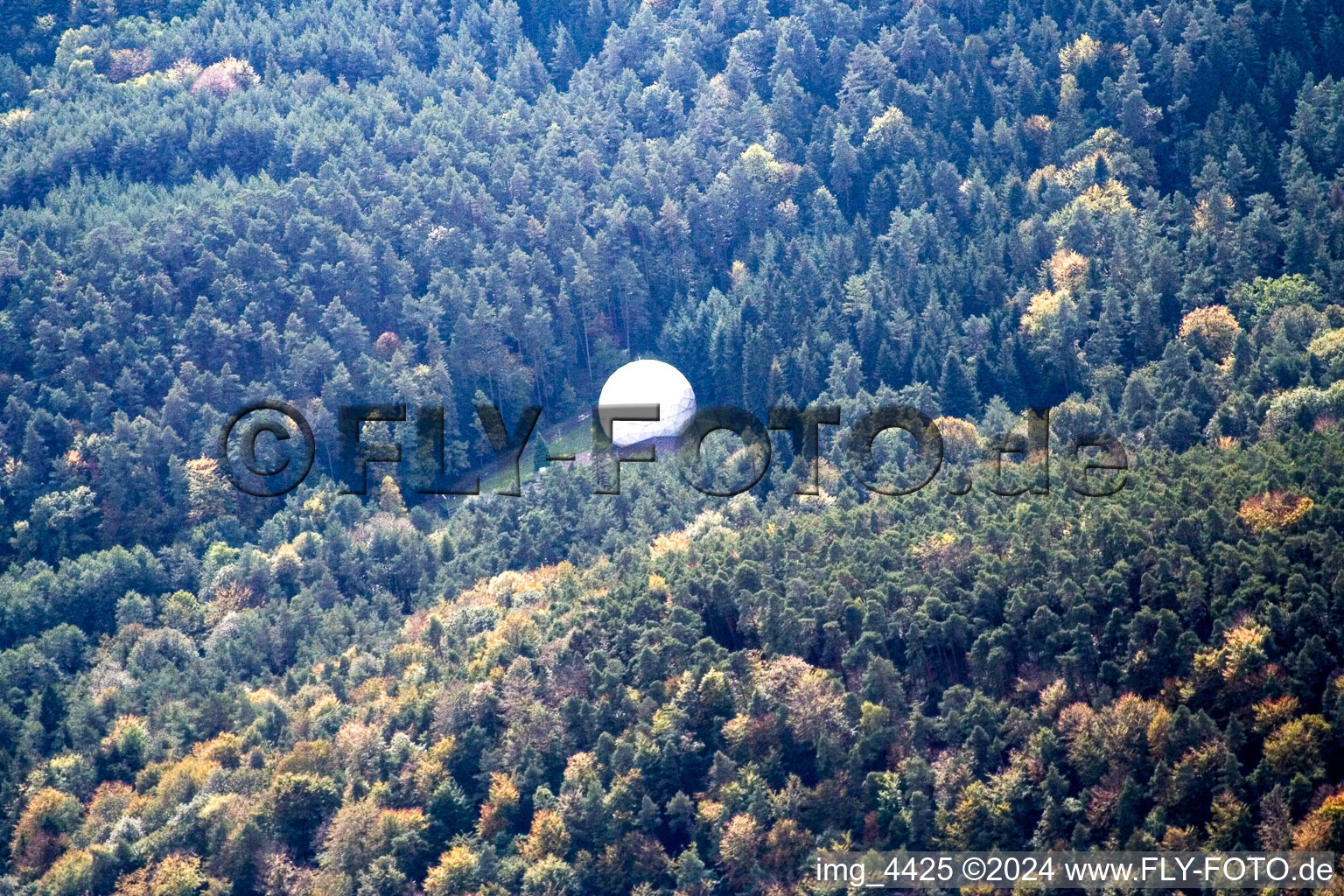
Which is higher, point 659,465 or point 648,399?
point 648,399

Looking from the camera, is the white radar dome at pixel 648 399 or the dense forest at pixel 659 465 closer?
the dense forest at pixel 659 465

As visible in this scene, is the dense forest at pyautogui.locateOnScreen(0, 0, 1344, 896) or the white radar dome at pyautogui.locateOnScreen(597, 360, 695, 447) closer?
the dense forest at pyautogui.locateOnScreen(0, 0, 1344, 896)

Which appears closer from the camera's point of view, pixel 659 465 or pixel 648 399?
pixel 659 465

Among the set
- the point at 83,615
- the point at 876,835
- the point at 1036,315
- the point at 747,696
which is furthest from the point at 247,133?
the point at 876,835

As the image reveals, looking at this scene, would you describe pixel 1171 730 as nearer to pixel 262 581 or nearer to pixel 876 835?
pixel 876 835
